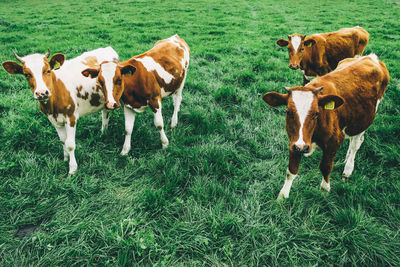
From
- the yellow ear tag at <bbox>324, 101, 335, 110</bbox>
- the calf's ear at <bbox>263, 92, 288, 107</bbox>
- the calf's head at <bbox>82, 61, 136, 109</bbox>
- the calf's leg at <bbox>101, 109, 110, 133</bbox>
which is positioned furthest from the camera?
the calf's leg at <bbox>101, 109, 110, 133</bbox>

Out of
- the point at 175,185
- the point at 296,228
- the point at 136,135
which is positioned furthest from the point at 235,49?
the point at 296,228

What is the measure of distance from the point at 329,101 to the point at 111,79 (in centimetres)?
270

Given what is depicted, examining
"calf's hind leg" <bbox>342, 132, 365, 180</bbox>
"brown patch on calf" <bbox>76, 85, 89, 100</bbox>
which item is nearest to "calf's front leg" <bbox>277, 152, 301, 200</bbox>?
"calf's hind leg" <bbox>342, 132, 365, 180</bbox>

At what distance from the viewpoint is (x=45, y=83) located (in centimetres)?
304

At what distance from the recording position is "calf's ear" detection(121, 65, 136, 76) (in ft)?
11.4

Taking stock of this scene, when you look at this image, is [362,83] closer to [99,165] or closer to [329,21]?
[99,165]

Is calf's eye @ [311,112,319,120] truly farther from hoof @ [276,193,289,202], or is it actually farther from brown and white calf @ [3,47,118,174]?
brown and white calf @ [3,47,118,174]

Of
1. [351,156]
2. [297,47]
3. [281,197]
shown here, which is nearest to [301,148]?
[281,197]

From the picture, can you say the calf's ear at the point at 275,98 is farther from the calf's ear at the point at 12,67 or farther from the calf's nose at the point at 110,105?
the calf's ear at the point at 12,67

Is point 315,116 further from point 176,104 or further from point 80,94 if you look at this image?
point 80,94

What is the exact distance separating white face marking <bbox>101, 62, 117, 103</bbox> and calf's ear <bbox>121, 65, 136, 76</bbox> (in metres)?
0.12

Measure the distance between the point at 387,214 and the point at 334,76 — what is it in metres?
1.74

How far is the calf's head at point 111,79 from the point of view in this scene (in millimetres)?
3315

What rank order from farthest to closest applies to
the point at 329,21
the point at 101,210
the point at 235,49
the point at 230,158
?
1. the point at 329,21
2. the point at 235,49
3. the point at 230,158
4. the point at 101,210
